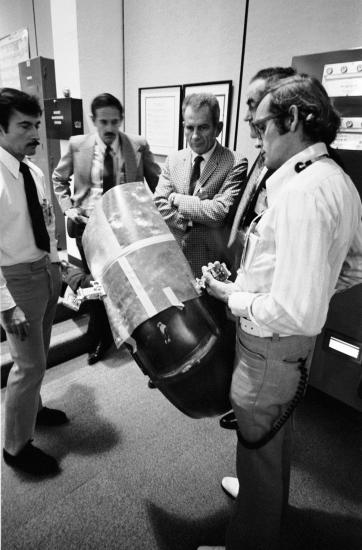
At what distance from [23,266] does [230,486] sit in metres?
1.25

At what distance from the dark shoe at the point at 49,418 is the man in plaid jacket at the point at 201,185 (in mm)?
1047

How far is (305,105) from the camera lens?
2.72 ft

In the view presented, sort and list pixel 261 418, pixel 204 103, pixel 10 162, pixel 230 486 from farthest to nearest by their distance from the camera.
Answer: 1. pixel 204 103
2. pixel 230 486
3. pixel 10 162
4. pixel 261 418

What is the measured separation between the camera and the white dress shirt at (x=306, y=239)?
76 centimetres

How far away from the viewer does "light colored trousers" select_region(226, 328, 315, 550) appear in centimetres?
97

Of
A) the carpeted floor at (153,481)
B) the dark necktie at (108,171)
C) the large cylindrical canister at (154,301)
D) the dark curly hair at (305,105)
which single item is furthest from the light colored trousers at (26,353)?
the dark curly hair at (305,105)

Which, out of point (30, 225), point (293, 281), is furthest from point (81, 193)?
point (293, 281)

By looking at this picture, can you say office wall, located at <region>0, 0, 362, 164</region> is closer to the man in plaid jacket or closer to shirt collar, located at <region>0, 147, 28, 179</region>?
the man in plaid jacket

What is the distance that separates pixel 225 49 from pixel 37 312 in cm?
196

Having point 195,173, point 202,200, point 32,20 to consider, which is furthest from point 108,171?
point 32,20

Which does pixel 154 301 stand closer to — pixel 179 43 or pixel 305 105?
pixel 305 105

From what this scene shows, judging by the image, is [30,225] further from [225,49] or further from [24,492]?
[225,49]

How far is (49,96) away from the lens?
3203 millimetres

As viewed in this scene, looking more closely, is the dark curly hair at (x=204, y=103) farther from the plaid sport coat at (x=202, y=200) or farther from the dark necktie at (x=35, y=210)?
the dark necktie at (x=35, y=210)
